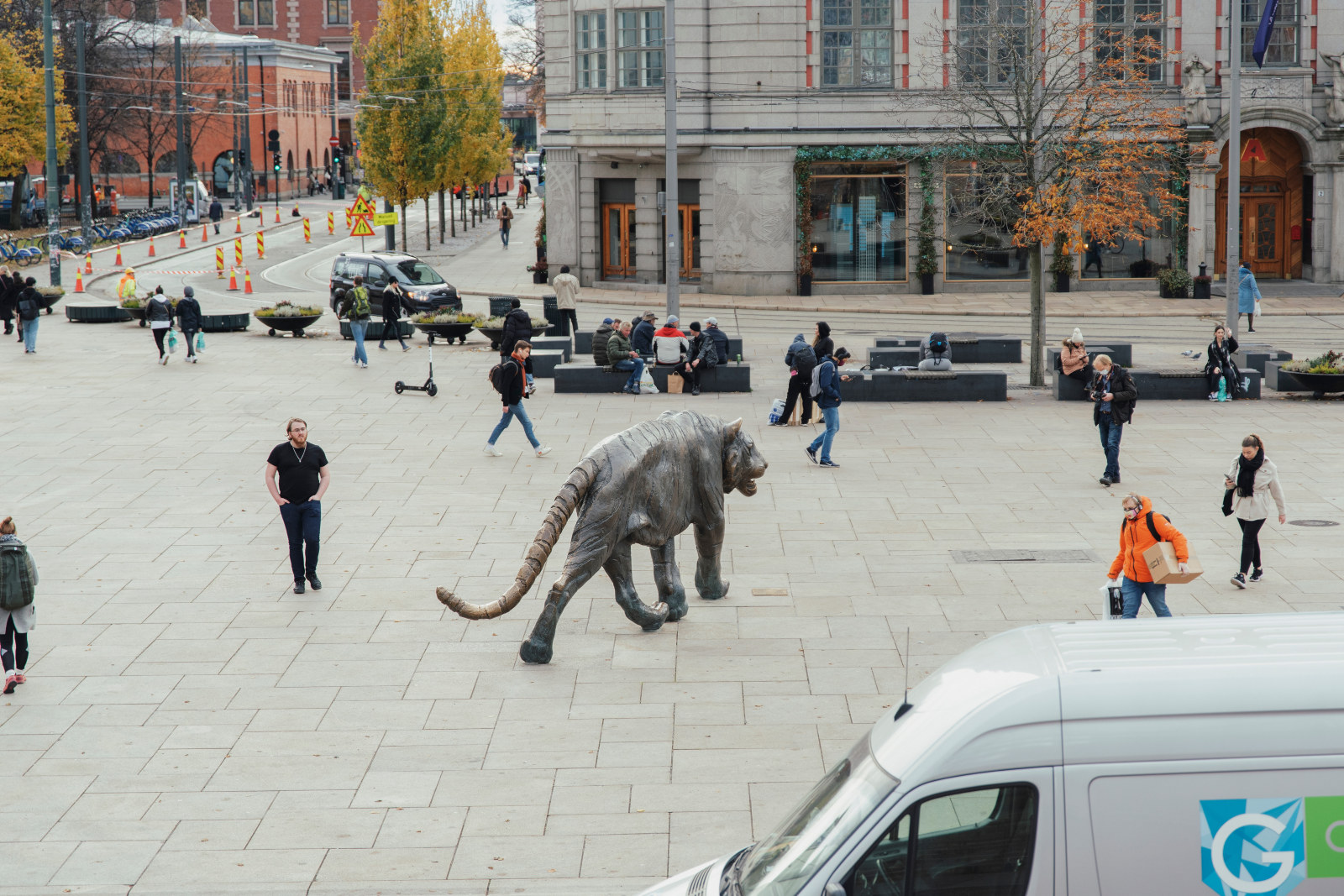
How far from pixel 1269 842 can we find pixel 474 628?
821cm

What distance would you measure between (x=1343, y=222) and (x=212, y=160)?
68.4 m

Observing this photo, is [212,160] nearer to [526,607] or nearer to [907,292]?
[907,292]

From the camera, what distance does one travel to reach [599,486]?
11.1 m

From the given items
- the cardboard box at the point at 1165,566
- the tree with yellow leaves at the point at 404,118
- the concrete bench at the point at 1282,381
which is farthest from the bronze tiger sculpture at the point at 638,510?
the tree with yellow leaves at the point at 404,118

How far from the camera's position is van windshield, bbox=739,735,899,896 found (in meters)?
5.04

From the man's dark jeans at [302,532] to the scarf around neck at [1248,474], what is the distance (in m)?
8.06

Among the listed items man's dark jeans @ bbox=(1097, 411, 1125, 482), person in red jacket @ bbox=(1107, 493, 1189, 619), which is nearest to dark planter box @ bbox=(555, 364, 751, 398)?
man's dark jeans @ bbox=(1097, 411, 1125, 482)

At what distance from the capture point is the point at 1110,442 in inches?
676

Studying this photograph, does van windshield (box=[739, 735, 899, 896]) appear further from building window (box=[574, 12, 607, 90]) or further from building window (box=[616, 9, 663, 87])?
building window (box=[574, 12, 607, 90])

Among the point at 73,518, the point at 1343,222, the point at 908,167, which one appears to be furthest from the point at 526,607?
the point at 1343,222

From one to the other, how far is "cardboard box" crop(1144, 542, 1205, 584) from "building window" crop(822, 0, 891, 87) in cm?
3130

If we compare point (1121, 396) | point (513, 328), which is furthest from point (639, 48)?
point (1121, 396)

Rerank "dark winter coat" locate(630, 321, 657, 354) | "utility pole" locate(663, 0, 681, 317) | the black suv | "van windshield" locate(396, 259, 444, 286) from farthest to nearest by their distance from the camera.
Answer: "van windshield" locate(396, 259, 444, 286), the black suv, "utility pole" locate(663, 0, 681, 317), "dark winter coat" locate(630, 321, 657, 354)

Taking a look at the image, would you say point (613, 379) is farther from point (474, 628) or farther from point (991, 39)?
point (474, 628)
